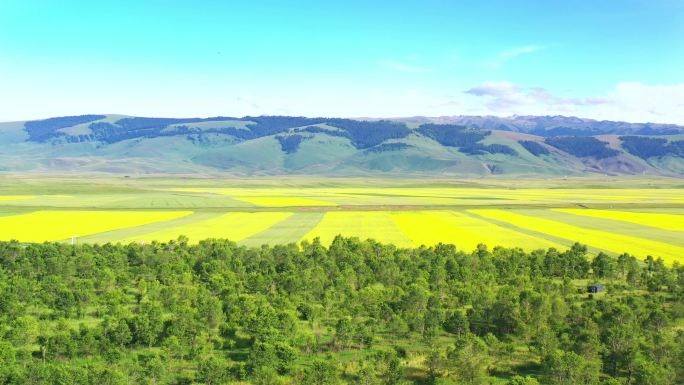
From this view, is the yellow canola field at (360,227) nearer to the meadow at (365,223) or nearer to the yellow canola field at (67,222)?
the meadow at (365,223)

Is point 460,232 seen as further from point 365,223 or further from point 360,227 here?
point 365,223

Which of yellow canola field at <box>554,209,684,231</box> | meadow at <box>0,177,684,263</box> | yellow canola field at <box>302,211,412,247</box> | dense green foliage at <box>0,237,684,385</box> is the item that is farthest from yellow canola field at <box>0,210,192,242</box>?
yellow canola field at <box>554,209,684,231</box>

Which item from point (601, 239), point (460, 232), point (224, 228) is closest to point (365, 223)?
point (460, 232)

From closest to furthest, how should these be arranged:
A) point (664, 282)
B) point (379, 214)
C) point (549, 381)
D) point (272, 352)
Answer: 1. point (549, 381)
2. point (272, 352)
3. point (664, 282)
4. point (379, 214)

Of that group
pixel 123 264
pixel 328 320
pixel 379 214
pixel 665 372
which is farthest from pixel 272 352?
pixel 379 214

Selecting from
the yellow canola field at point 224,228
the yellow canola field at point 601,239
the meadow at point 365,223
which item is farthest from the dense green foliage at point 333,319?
the yellow canola field at point 224,228

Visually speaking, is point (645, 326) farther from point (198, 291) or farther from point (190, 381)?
point (198, 291)
